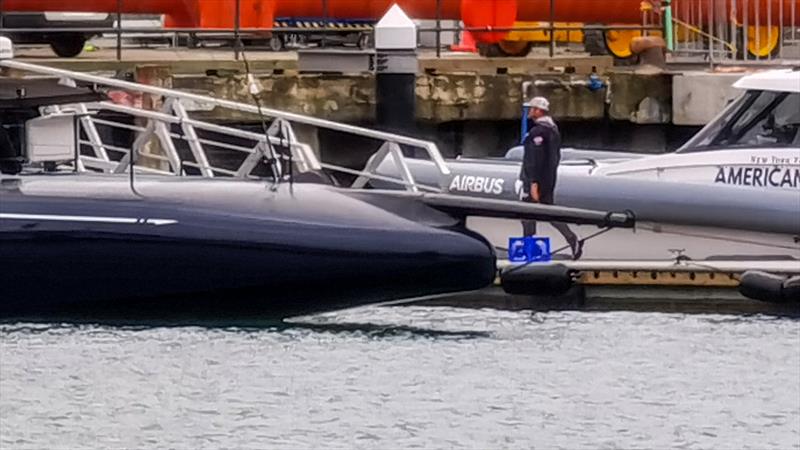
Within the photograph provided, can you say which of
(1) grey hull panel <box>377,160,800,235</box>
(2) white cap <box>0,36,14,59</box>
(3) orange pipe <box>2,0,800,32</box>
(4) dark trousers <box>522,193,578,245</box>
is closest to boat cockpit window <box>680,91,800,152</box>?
(1) grey hull panel <box>377,160,800,235</box>

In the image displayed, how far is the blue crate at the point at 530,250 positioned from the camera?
21.1 m

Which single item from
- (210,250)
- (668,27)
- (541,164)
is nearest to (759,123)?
(541,164)

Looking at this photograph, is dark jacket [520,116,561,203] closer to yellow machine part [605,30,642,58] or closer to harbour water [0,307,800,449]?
harbour water [0,307,800,449]

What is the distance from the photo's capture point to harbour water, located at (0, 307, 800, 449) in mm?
18000

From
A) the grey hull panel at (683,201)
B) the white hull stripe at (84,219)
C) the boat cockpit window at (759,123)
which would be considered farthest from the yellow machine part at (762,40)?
the white hull stripe at (84,219)

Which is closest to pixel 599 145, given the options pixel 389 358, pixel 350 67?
pixel 350 67

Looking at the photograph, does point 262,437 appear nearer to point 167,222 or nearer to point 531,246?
point 167,222

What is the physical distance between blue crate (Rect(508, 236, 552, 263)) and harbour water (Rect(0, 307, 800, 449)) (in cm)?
48

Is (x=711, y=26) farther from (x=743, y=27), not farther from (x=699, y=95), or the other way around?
(x=699, y=95)

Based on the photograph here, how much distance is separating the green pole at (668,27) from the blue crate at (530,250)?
5.39m

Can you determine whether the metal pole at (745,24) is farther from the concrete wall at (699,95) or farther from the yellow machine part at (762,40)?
the concrete wall at (699,95)

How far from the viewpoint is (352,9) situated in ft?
92.2

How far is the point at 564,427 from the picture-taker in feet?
59.9

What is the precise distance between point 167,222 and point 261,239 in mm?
644
